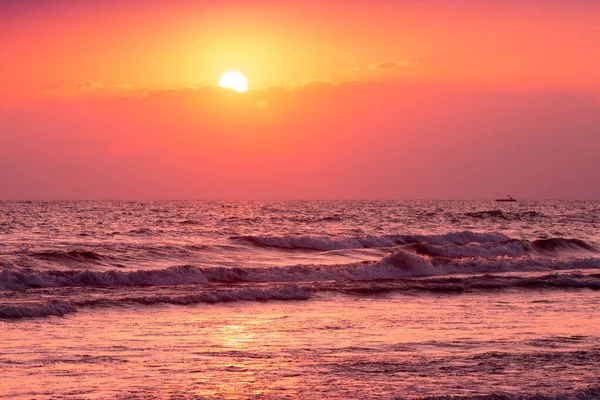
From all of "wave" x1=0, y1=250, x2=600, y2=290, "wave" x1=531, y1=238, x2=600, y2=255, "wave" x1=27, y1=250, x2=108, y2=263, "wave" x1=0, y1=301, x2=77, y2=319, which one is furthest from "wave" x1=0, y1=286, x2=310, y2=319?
"wave" x1=531, y1=238, x2=600, y2=255

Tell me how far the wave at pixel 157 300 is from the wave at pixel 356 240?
924 inches

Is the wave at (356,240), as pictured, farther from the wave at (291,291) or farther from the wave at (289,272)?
the wave at (291,291)

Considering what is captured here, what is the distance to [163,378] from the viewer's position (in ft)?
45.0

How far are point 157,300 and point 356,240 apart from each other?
101ft

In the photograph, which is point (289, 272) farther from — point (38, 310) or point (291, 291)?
point (38, 310)

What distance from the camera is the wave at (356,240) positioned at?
5028 centimetres

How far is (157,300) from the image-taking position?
938 inches

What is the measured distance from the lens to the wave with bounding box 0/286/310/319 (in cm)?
2072

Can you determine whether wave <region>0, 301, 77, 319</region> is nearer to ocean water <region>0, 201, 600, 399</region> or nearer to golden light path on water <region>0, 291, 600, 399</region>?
ocean water <region>0, 201, 600, 399</region>

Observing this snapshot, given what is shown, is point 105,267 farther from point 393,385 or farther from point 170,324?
point 393,385

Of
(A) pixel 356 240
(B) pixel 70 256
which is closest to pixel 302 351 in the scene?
(B) pixel 70 256

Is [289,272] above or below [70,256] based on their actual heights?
below

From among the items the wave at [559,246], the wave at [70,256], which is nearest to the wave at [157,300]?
the wave at [70,256]

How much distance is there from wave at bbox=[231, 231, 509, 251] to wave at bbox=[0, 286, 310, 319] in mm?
23466
